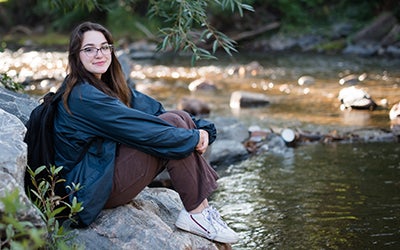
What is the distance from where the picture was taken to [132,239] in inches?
151

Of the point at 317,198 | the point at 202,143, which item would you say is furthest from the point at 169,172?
the point at 317,198

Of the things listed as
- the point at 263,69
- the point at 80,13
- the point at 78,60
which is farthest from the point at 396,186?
the point at 80,13

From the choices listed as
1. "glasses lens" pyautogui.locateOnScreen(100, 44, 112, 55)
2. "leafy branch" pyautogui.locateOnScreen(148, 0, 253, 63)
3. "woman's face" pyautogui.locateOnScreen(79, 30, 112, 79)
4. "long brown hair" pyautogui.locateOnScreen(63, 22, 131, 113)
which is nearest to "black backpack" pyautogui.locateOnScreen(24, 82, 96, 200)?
"long brown hair" pyautogui.locateOnScreen(63, 22, 131, 113)

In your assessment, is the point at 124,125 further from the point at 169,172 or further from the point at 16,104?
the point at 16,104

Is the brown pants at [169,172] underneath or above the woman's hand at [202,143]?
underneath

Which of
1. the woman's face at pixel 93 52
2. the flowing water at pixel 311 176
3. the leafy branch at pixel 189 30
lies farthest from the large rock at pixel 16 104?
the flowing water at pixel 311 176

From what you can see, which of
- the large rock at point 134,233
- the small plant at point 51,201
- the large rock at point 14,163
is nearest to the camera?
the large rock at point 14,163

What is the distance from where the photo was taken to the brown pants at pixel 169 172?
154 inches

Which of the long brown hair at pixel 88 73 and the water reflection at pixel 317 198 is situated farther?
the water reflection at pixel 317 198

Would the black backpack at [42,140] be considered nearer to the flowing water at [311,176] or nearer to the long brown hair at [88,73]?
the long brown hair at [88,73]

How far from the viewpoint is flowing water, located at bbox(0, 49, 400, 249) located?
5.30m

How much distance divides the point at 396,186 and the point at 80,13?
83.0 ft

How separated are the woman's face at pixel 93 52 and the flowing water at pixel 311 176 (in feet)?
5.83

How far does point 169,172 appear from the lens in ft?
13.1
